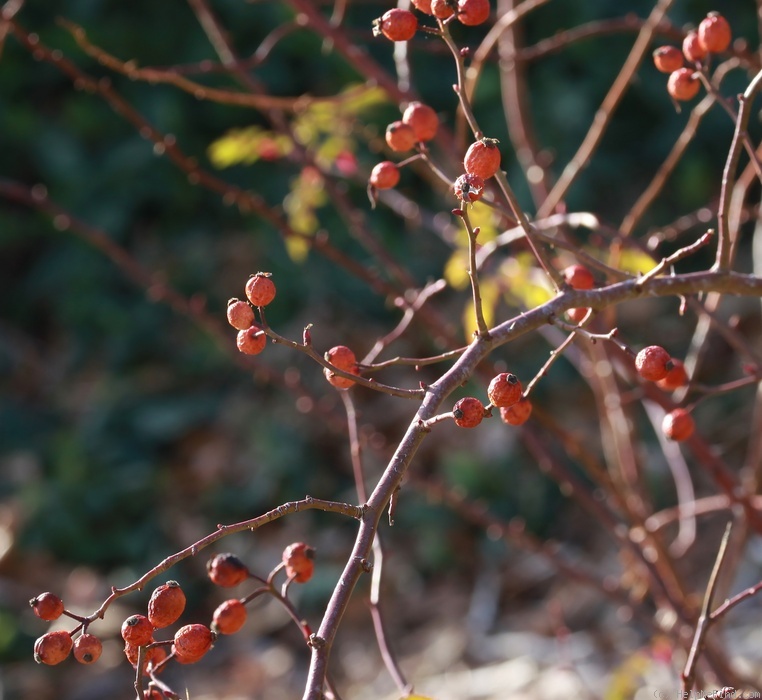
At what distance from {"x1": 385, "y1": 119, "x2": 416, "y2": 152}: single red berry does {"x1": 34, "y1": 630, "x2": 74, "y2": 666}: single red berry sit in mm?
518

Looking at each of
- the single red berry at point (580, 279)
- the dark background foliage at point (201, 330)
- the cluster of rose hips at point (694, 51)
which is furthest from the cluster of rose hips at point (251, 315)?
the dark background foliage at point (201, 330)

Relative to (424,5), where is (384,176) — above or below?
below

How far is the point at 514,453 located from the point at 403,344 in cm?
74

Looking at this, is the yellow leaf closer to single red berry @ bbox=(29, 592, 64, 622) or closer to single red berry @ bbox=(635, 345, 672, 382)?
single red berry @ bbox=(635, 345, 672, 382)

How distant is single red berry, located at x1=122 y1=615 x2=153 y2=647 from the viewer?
2.24 ft

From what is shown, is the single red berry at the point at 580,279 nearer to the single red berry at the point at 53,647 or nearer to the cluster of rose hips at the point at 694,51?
the cluster of rose hips at the point at 694,51

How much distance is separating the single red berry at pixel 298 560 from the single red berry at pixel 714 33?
617 mm

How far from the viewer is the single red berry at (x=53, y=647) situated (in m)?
0.68

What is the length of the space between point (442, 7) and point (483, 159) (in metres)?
0.13

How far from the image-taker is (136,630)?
0.69 metres

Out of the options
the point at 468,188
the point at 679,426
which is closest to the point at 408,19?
the point at 468,188

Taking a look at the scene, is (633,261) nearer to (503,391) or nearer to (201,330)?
(503,391)

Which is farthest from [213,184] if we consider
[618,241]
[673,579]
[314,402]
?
[673,579]

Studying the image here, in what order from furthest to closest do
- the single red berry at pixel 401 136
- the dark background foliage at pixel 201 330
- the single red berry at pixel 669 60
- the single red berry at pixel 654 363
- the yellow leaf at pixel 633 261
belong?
the dark background foliage at pixel 201 330, the yellow leaf at pixel 633 261, the single red berry at pixel 669 60, the single red berry at pixel 401 136, the single red berry at pixel 654 363
